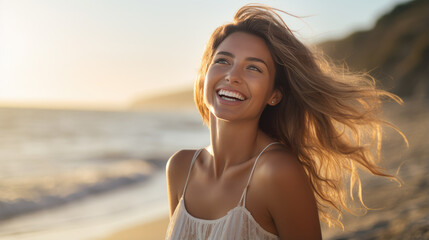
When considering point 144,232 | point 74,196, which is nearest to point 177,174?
point 144,232

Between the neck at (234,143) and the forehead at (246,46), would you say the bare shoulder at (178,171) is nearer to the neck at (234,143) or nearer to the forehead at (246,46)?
the neck at (234,143)

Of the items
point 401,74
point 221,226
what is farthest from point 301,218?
point 401,74

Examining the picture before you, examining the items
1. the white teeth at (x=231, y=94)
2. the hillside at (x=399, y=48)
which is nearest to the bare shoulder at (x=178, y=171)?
the white teeth at (x=231, y=94)

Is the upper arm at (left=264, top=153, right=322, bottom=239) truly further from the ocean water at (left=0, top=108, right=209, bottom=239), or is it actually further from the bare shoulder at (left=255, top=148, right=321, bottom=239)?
the ocean water at (left=0, top=108, right=209, bottom=239)

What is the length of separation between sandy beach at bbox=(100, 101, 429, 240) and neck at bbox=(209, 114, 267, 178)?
972 mm

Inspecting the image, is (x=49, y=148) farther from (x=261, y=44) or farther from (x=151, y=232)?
(x=261, y=44)

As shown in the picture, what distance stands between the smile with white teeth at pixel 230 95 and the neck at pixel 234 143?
0.18 m

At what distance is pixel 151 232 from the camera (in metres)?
5.40

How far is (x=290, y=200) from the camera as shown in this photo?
2.15 meters

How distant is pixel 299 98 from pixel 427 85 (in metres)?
20.0

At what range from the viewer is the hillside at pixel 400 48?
22.3 metres

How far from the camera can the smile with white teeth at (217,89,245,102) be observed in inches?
94.3

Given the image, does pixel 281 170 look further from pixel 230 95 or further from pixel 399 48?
pixel 399 48

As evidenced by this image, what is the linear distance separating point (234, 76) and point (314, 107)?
567mm
